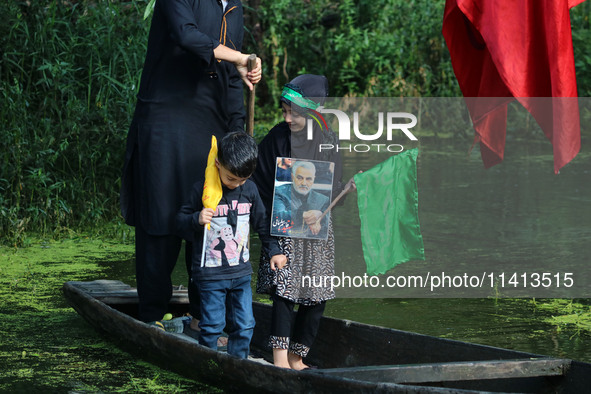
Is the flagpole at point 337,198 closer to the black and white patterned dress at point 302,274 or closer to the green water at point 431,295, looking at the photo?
the black and white patterned dress at point 302,274

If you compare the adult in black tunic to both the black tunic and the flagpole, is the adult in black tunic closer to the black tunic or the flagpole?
the black tunic

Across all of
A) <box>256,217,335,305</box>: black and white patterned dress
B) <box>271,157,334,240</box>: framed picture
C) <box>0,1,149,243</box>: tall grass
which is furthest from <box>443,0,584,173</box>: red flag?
<box>0,1,149,243</box>: tall grass

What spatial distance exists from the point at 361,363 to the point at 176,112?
4.65 ft

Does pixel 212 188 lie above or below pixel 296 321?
above

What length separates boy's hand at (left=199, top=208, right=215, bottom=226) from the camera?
3.85 meters

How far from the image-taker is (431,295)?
5863 millimetres

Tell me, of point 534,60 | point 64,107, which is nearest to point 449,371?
point 534,60

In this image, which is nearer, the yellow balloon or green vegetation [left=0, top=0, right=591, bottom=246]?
the yellow balloon

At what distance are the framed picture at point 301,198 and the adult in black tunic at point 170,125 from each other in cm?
68

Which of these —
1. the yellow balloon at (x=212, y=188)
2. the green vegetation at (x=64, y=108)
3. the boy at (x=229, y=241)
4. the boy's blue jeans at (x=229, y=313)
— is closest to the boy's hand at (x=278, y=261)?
the boy at (x=229, y=241)

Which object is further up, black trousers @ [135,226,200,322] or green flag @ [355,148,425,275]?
green flag @ [355,148,425,275]

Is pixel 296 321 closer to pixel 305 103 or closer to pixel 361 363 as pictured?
pixel 361 363

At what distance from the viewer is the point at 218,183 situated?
13.0 feet

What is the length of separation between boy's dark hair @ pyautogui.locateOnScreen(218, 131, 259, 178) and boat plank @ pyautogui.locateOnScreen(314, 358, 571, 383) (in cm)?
85
